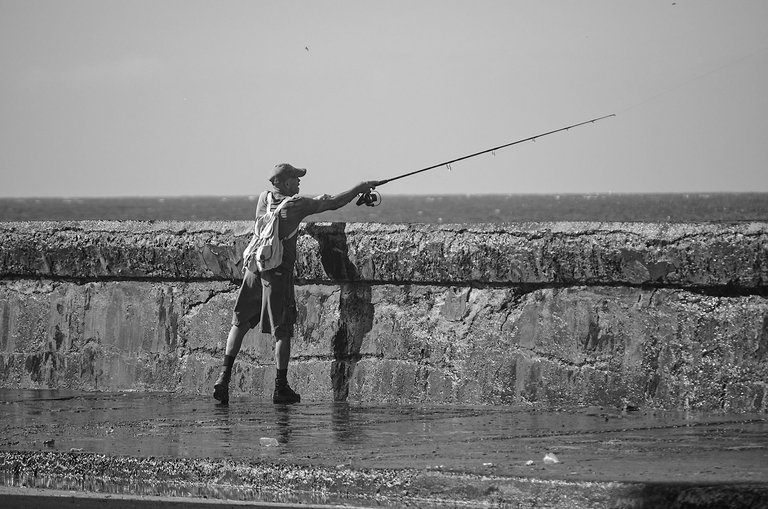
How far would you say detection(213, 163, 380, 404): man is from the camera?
8.16 m

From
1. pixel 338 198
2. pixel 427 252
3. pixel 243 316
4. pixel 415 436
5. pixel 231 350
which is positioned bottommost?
pixel 415 436

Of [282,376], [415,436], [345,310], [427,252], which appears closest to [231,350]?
[282,376]

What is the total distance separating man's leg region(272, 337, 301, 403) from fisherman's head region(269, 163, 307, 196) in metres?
0.95

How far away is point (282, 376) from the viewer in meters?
8.16

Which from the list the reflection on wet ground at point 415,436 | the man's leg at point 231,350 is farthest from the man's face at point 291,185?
the reflection on wet ground at point 415,436

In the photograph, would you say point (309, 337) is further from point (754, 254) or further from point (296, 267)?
point (754, 254)

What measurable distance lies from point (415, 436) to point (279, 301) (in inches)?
71.1

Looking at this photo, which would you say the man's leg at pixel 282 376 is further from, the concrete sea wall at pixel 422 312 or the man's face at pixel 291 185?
the man's face at pixel 291 185

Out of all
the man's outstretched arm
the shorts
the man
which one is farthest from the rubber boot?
the man's outstretched arm

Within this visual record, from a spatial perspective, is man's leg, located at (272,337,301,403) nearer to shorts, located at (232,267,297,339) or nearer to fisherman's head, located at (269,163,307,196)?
shorts, located at (232,267,297,339)

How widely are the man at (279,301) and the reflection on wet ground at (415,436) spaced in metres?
0.18

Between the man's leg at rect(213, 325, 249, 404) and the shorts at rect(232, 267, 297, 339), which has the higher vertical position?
the shorts at rect(232, 267, 297, 339)

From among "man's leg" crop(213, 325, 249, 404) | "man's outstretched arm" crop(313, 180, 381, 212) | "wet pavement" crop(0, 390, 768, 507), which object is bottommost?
"wet pavement" crop(0, 390, 768, 507)

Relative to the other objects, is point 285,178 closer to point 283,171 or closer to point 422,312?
point 283,171
